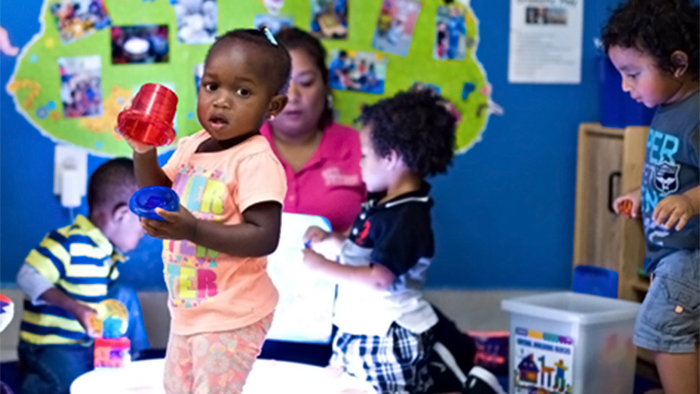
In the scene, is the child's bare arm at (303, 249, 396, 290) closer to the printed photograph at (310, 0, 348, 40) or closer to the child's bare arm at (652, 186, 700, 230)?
the child's bare arm at (652, 186, 700, 230)

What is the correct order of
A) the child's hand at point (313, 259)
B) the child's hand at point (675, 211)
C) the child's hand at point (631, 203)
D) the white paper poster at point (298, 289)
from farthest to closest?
the white paper poster at point (298, 289), the child's hand at point (313, 259), the child's hand at point (631, 203), the child's hand at point (675, 211)

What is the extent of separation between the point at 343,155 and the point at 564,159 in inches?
31.3

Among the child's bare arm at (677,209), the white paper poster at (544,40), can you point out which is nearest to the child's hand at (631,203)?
the child's bare arm at (677,209)

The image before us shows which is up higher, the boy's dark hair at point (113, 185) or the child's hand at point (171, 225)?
the child's hand at point (171, 225)

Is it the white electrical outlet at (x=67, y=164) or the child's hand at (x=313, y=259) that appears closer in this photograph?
the child's hand at (x=313, y=259)

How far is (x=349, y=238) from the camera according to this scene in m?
2.20

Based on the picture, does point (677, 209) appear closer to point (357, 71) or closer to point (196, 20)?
point (357, 71)

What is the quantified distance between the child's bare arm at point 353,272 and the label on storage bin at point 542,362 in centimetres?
38

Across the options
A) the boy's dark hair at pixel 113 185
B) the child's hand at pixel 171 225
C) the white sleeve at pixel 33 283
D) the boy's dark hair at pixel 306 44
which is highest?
the boy's dark hair at pixel 306 44

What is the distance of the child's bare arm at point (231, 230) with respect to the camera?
123cm

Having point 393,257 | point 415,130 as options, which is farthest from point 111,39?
point 393,257

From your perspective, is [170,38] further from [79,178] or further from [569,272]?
[569,272]

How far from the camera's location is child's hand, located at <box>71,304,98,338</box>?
2254mm

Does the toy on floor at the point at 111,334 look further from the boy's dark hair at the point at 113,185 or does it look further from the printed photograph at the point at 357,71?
the printed photograph at the point at 357,71
